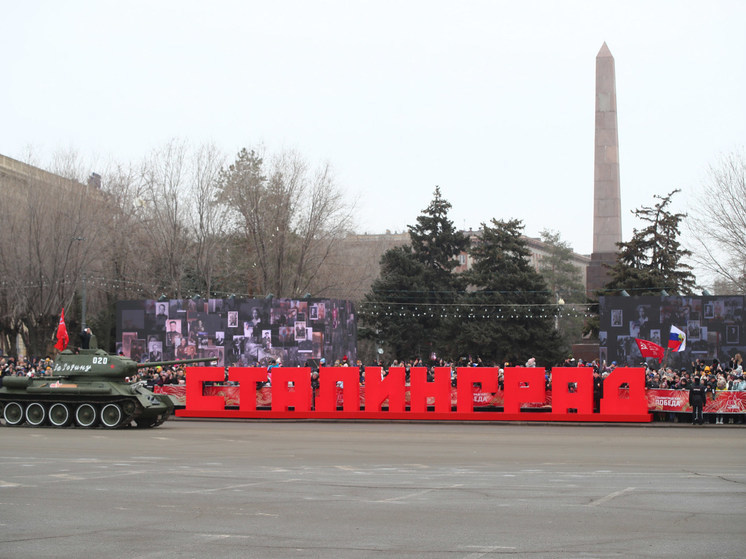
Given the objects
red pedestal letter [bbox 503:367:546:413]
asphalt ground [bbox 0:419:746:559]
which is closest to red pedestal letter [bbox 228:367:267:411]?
red pedestal letter [bbox 503:367:546:413]

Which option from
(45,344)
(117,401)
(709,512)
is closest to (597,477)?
(709,512)

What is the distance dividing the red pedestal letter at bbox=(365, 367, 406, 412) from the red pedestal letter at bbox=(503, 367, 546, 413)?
3.25 metres

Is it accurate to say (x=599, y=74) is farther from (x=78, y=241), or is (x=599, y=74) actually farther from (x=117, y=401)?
(x=117, y=401)

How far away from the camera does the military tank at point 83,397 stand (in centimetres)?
2856

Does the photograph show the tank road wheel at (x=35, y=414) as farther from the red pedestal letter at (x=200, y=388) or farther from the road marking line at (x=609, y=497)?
the road marking line at (x=609, y=497)

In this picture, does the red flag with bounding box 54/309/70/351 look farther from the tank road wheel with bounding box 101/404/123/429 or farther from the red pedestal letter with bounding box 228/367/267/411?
the red pedestal letter with bounding box 228/367/267/411

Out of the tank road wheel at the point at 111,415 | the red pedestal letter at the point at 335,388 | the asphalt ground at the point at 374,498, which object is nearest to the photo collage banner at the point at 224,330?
the red pedestal letter at the point at 335,388

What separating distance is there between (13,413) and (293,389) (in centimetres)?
866

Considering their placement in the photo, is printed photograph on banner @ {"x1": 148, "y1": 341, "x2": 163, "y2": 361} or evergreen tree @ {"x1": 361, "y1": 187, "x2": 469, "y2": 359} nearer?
printed photograph on banner @ {"x1": 148, "y1": 341, "x2": 163, "y2": 361}

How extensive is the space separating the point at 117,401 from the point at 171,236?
95.7 ft

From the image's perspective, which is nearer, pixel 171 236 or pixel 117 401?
pixel 117 401

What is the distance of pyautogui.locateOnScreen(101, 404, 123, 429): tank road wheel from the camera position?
93.8ft

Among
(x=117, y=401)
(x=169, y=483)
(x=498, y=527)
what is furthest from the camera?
(x=117, y=401)

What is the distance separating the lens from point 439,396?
99.6 feet
